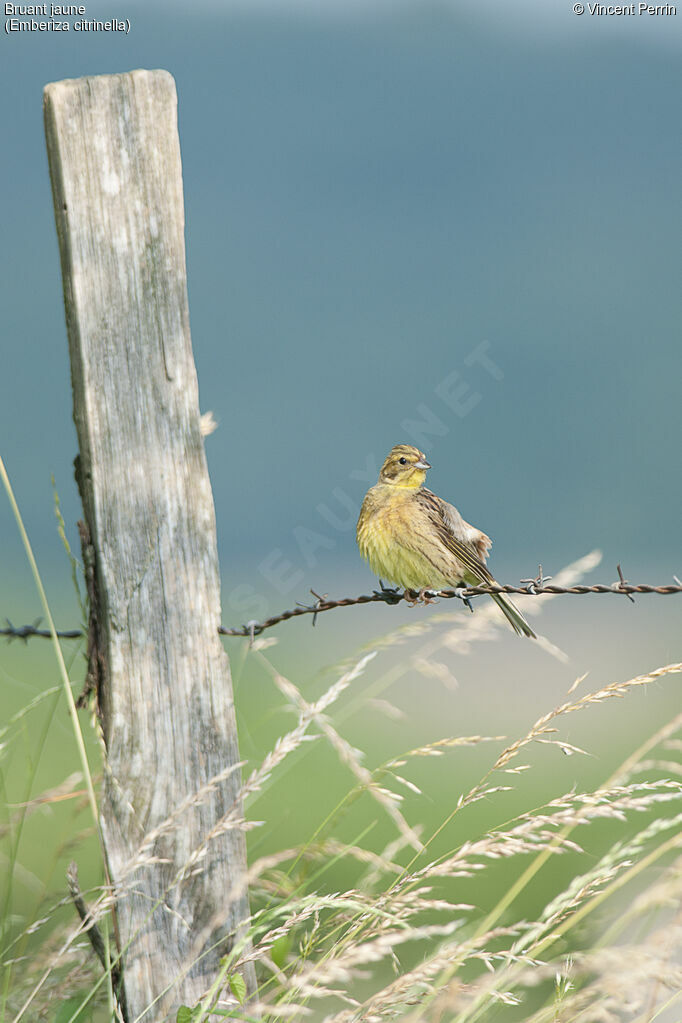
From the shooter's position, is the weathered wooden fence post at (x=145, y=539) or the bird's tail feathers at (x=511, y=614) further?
the bird's tail feathers at (x=511, y=614)

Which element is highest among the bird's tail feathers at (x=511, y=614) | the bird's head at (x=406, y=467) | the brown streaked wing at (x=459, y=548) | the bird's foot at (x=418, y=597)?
the bird's head at (x=406, y=467)

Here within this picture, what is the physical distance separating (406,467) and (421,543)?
32cm

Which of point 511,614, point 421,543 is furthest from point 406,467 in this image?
point 511,614

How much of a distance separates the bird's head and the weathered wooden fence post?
1.23 meters

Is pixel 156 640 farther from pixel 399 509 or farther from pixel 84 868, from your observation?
pixel 84 868

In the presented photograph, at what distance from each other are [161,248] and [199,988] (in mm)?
1553

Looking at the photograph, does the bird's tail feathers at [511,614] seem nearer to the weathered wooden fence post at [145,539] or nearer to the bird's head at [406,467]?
the bird's head at [406,467]

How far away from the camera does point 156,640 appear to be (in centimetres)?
205

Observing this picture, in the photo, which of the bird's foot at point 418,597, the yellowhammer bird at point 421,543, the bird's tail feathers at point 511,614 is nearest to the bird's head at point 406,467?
the yellowhammer bird at point 421,543

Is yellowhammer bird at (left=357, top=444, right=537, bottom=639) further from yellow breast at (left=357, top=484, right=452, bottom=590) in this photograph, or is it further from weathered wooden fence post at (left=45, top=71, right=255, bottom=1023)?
weathered wooden fence post at (left=45, top=71, right=255, bottom=1023)

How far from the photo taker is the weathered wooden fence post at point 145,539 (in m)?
1.99

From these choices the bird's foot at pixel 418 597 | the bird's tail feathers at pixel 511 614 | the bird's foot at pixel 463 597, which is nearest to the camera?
the bird's foot at pixel 463 597

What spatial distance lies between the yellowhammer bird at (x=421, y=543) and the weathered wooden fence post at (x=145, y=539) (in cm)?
104

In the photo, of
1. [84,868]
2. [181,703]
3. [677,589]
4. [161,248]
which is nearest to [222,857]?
[181,703]
